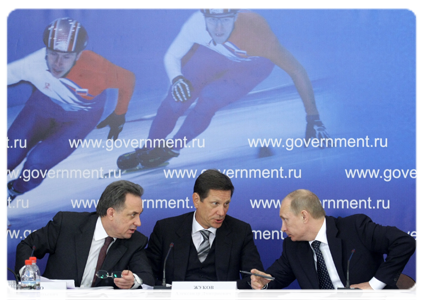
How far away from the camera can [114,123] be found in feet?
16.1

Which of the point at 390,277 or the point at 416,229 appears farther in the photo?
the point at 416,229

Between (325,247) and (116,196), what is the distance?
1.62 metres

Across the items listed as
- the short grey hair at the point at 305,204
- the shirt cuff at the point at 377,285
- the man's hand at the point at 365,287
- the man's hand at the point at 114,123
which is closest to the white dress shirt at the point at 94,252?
the man's hand at the point at 114,123

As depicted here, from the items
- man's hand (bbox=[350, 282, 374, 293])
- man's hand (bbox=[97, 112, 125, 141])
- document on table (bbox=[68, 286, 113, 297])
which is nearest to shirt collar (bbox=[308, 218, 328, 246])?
man's hand (bbox=[350, 282, 374, 293])

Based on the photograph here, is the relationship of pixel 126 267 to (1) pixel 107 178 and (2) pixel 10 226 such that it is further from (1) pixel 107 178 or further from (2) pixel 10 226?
(2) pixel 10 226

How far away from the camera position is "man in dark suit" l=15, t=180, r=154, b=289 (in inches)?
150

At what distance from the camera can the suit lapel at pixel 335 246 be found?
12.0 ft

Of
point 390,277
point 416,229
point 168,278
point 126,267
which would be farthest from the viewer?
point 416,229

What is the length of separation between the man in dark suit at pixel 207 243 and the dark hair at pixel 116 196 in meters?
0.52

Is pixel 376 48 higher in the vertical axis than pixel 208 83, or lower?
higher

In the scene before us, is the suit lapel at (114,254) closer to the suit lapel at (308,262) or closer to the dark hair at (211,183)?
the dark hair at (211,183)
